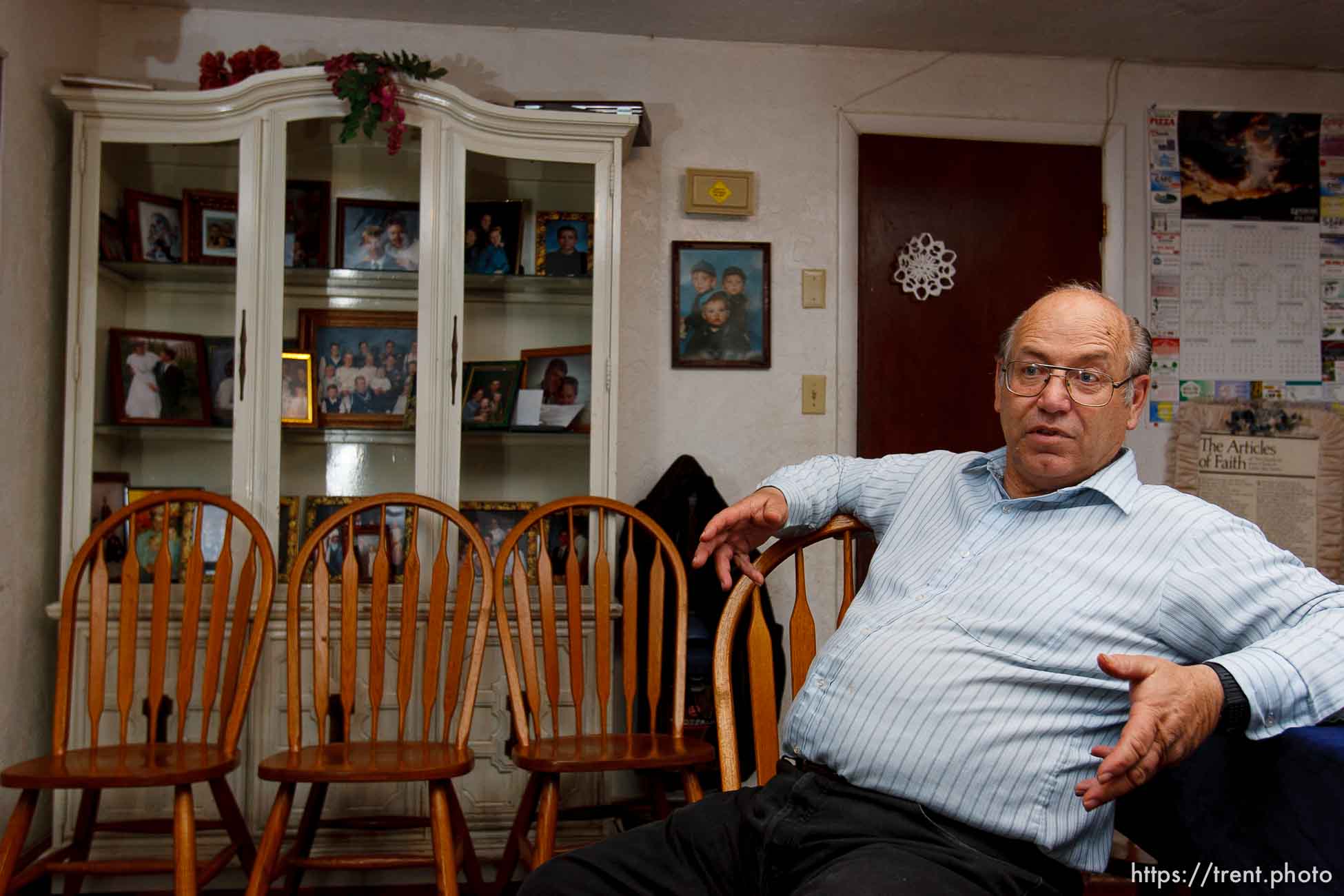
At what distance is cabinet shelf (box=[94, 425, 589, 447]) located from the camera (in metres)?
2.74

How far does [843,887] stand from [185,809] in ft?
4.77

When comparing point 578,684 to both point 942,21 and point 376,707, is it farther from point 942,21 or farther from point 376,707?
point 942,21

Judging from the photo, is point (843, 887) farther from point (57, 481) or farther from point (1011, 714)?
point (57, 481)

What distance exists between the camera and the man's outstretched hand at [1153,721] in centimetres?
96

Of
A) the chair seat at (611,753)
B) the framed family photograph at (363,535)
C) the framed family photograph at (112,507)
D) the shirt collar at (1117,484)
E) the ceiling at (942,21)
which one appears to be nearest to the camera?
the shirt collar at (1117,484)

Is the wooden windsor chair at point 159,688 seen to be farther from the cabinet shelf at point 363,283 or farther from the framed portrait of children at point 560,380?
the framed portrait of children at point 560,380

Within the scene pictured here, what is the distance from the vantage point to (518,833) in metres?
2.32

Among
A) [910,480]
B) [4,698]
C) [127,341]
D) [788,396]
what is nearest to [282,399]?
[127,341]

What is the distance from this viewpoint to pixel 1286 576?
3.81ft

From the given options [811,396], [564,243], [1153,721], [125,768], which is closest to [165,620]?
[125,768]

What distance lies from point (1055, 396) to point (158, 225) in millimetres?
2305

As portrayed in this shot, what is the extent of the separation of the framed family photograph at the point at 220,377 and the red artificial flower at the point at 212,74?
0.64 metres

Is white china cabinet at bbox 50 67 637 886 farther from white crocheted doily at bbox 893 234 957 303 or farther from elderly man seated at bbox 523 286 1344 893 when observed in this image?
elderly man seated at bbox 523 286 1344 893

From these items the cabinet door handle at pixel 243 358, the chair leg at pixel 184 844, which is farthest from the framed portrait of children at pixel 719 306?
the chair leg at pixel 184 844
